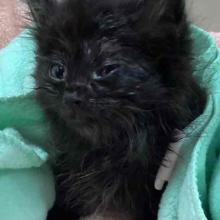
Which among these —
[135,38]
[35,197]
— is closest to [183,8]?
[135,38]

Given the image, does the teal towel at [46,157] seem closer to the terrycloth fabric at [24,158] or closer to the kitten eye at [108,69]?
the terrycloth fabric at [24,158]

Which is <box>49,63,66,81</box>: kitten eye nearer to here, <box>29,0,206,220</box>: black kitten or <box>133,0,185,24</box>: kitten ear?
<box>29,0,206,220</box>: black kitten

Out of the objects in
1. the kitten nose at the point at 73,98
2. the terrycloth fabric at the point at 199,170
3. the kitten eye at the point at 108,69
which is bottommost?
the terrycloth fabric at the point at 199,170

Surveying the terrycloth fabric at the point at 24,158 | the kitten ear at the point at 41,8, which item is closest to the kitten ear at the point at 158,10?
the kitten ear at the point at 41,8

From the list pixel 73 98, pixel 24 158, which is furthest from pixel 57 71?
pixel 24 158

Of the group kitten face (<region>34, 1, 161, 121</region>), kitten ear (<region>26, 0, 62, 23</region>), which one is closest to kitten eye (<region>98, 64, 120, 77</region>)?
kitten face (<region>34, 1, 161, 121</region>)

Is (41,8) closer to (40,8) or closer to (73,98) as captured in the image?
(40,8)

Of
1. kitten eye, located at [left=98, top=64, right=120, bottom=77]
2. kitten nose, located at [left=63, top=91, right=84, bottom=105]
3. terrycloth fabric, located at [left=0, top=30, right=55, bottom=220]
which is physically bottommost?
terrycloth fabric, located at [left=0, top=30, right=55, bottom=220]
